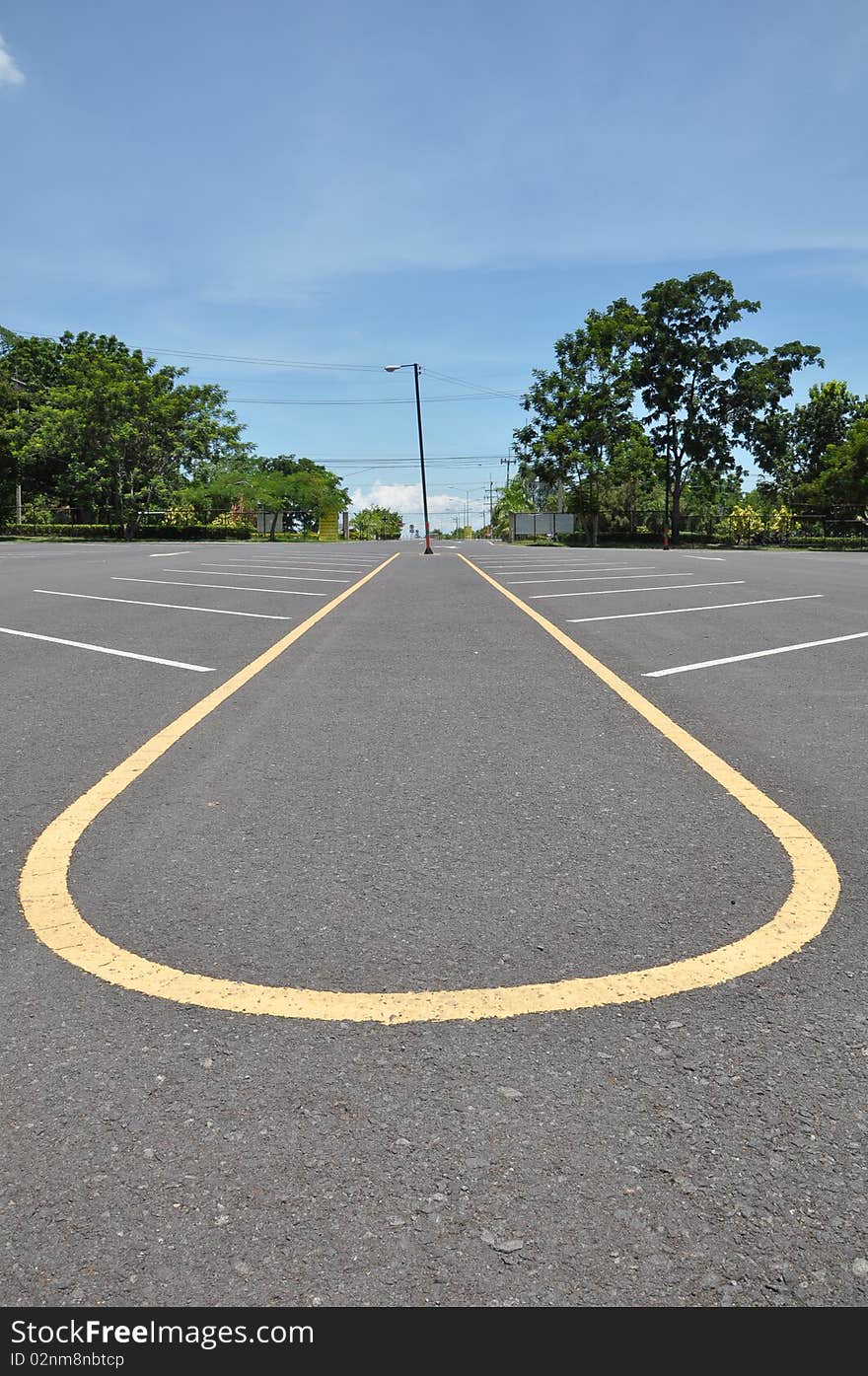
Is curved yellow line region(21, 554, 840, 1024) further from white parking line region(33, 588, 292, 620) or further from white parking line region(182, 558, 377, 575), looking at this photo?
white parking line region(182, 558, 377, 575)

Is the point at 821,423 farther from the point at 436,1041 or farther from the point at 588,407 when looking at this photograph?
the point at 436,1041

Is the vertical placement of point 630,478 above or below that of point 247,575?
above

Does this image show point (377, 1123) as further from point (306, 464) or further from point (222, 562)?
point (306, 464)

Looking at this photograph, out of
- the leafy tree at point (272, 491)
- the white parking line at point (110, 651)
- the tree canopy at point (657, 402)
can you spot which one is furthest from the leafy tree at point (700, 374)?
the white parking line at point (110, 651)

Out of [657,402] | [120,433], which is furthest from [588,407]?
[120,433]

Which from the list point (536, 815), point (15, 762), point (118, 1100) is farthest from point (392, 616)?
point (118, 1100)

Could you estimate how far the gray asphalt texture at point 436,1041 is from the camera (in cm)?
156

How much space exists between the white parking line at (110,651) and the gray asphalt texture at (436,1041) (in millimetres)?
1951

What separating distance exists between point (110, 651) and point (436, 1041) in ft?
21.9

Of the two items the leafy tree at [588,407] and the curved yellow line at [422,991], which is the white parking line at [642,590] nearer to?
the curved yellow line at [422,991]

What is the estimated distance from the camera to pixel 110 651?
8.05 meters

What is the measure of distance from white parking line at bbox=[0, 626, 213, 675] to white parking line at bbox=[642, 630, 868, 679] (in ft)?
11.5
